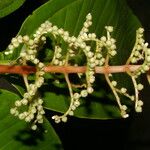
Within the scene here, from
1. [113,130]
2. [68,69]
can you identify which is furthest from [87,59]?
[113,130]

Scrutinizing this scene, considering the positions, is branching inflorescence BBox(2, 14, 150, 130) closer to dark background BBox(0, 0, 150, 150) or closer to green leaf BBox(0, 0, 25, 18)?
green leaf BBox(0, 0, 25, 18)

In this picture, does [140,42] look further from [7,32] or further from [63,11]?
[7,32]

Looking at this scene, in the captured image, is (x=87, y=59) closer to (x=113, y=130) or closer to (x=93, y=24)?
(x=93, y=24)

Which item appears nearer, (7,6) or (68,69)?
(68,69)

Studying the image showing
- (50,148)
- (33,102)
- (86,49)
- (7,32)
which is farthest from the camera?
(7,32)

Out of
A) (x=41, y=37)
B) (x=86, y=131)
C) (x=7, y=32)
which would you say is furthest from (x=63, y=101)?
(x=86, y=131)

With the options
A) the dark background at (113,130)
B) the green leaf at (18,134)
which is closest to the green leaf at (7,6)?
the green leaf at (18,134)
